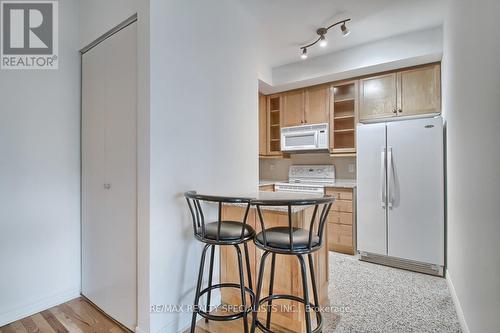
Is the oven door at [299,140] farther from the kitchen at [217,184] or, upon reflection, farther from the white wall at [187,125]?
the white wall at [187,125]

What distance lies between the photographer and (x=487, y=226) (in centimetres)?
123

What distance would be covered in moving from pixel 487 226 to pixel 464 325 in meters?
0.97

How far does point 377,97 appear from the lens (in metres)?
3.29

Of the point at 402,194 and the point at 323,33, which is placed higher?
the point at 323,33

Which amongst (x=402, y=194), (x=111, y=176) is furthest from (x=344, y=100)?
(x=111, y=176)

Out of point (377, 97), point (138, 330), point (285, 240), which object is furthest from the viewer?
point (377, 97)

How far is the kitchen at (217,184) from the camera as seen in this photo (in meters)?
1.54

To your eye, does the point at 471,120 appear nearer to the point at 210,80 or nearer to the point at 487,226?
the point at 487,226

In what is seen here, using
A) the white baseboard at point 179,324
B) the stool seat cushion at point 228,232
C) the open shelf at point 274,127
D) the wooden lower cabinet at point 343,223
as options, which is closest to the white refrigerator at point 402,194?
the wooden lower cabinet at point 343,223

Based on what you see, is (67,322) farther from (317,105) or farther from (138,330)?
(317,105)

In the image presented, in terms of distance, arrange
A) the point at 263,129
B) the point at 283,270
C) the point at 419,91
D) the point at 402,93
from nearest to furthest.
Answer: the point at 283,270, the point at 419,91, the point at 402,93, the point at 263,129

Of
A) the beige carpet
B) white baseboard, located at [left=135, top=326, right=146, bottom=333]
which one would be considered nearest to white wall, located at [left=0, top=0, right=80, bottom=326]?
white baseboard, located at [left=135, top=326, right=146, bottom=333]

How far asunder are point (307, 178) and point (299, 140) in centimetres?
70

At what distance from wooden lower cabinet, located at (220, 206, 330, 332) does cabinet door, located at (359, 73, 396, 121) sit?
2.14m
